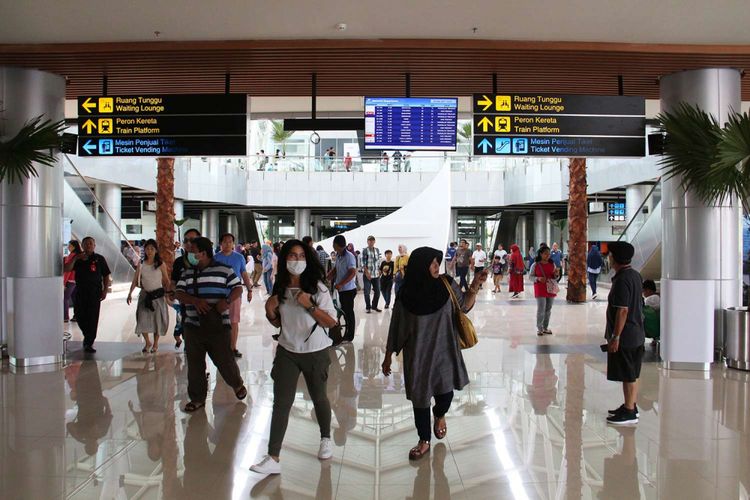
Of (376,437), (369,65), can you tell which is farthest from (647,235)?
(376,437)

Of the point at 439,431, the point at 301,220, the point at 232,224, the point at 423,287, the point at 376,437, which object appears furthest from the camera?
the point at 232,224

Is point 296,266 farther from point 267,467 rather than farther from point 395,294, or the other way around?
point 395,294

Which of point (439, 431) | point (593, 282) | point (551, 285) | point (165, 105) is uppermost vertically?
point (165, 105)

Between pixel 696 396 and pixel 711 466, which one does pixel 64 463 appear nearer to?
pixel 711 466

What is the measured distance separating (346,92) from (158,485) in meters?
7.36

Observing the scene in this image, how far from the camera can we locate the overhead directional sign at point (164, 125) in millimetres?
8664

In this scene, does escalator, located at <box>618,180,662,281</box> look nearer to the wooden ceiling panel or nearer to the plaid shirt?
the wooden ceiling panel

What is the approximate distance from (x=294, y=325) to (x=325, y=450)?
1042 millimetres

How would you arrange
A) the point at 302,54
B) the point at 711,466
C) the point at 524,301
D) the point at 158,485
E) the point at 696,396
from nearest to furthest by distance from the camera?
the point at 158,485 < the point at 711,466 < the point at 696,396 < the point at 302,54 < the point at 524,301

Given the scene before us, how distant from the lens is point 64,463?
15.7ft

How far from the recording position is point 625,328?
575cm

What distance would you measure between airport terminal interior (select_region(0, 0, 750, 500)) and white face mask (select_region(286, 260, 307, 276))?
0.18 ft

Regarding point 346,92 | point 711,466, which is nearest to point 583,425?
point 711,466

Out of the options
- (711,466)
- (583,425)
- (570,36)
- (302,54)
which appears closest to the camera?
(711,466)
